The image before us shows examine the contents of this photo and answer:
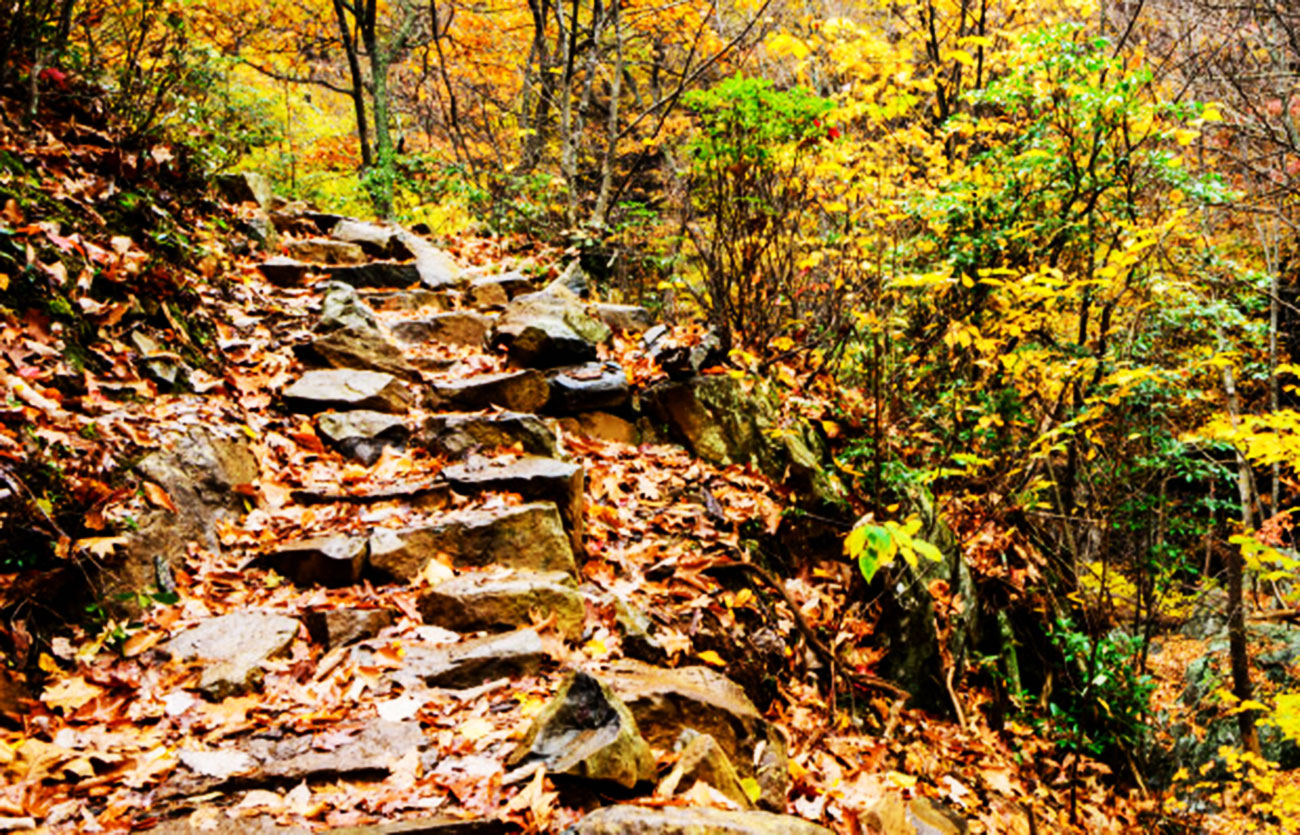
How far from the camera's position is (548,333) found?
6328mm

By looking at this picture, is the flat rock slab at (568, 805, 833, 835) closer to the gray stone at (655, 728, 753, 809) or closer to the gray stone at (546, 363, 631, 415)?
the gray stone at (655, 728, 753, 809)

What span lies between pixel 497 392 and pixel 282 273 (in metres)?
3.20

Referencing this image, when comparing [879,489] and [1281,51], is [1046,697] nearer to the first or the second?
[879,489]

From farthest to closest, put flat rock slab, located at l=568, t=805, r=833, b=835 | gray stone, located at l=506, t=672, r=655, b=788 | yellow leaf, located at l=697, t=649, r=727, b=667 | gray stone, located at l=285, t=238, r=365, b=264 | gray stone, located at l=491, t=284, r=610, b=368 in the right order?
gray stone, located at l=285, t=238, r=365, b=264, gray stone, located at l=491, t=284, r=610, b=368, yellow leaf, located at l=697, t=649, r=727, b=667, gray stone, located at l=506, t=672, r=655, b=788, flat rock slab, located at l=568, t=805, r=833, b=835

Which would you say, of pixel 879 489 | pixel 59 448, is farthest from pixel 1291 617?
pixel 59 448

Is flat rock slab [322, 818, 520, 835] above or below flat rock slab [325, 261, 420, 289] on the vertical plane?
below

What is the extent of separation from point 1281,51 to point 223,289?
50.3 ft

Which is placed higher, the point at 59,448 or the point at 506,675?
the point at 59,448

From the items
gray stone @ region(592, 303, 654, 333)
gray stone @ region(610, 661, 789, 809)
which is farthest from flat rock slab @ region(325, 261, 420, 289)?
gray stone @ region(610, 661, 789, 809)

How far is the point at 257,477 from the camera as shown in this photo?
4.55m

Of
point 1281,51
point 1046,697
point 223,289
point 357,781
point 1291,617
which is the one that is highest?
point 1281,51

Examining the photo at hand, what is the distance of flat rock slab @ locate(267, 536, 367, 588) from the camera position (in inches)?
152

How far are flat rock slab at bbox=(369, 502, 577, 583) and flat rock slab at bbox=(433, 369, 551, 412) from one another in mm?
1619

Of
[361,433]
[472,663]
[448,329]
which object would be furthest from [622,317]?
[472,663]
